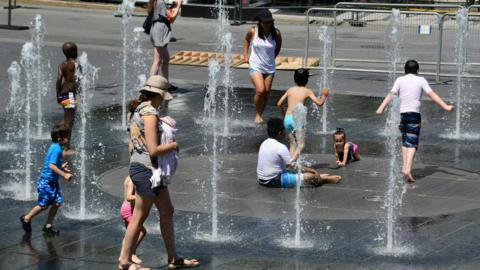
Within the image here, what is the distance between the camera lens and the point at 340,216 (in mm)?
10797

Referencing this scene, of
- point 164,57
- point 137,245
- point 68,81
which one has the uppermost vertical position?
point 164,57

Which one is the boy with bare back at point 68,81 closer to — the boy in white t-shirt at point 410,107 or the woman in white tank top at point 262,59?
the woman in white tank top at point 262,59

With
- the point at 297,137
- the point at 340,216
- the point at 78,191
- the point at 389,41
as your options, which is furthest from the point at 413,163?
the point at 389,41

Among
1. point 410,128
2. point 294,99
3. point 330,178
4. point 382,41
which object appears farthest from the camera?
point 382,41

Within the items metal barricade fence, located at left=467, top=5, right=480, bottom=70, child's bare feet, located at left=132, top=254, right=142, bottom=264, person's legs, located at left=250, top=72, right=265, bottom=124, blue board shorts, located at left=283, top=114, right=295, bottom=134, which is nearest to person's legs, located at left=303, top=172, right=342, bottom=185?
blue board shorts, located at left=283, top=114, right=295, bottom=134

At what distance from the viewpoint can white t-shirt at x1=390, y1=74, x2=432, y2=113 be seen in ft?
40.5

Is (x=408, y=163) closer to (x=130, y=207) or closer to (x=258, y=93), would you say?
(x=130, y=207)

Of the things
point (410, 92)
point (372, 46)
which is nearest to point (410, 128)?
point (410, 92)

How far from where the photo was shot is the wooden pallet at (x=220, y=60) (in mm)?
22453

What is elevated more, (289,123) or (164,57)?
(164,57)

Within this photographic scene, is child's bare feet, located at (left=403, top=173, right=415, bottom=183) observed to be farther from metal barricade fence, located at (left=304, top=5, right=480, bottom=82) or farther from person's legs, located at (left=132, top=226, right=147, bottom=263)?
metal barricade fence, located at (left=304, top=5, right=480, bottom=82)

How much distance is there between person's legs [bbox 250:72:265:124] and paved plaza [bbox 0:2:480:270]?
0.17 m

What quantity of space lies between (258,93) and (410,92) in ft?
13.1

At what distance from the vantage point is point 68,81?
1395cm
